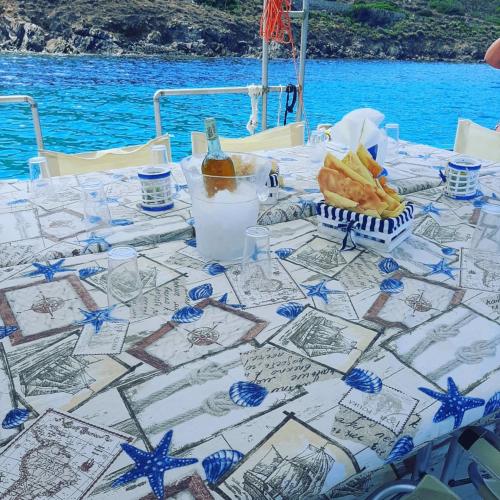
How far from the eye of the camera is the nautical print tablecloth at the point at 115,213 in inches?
38.5

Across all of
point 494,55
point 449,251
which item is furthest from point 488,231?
point 494,55

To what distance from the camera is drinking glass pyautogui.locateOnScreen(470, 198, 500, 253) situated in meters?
0.90

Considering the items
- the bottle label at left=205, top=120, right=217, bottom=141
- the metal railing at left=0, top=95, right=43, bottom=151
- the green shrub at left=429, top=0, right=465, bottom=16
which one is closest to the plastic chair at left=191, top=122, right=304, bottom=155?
the metal railing at left=0, top=95, right=43, bottom=151

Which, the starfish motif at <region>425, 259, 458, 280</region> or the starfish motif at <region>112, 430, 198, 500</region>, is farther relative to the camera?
the starfish motif at <region>425, 259, 458, 280</region>

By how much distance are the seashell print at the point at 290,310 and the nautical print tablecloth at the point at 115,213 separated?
1.21ft

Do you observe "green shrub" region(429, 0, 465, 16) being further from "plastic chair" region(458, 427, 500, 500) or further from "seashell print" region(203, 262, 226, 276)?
"plastic chair" region(458, 427, 500, 500)

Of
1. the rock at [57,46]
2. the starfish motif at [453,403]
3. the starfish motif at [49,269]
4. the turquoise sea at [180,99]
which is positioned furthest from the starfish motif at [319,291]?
the rock at [57,46]

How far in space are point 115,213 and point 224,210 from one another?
0.41 metres

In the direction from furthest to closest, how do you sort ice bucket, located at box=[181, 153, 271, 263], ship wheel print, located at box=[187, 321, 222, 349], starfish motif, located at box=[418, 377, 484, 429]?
ice bucket, located at box=[181, 153, 271, 263] < ship wheel print, located at box=[187, 321, 222, 349] < starfish motif, located at box=[418, 377, 484, 429]

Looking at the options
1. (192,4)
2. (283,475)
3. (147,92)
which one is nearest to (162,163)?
(283,475)

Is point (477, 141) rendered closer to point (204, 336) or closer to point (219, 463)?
point (204, 336)

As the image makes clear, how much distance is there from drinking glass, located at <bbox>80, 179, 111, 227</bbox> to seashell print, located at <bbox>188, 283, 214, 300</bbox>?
1.31ft

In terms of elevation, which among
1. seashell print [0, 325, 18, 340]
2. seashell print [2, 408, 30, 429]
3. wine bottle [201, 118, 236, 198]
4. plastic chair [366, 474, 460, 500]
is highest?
wine bottle [201, 118, 236, 198]

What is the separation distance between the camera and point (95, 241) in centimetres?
99
